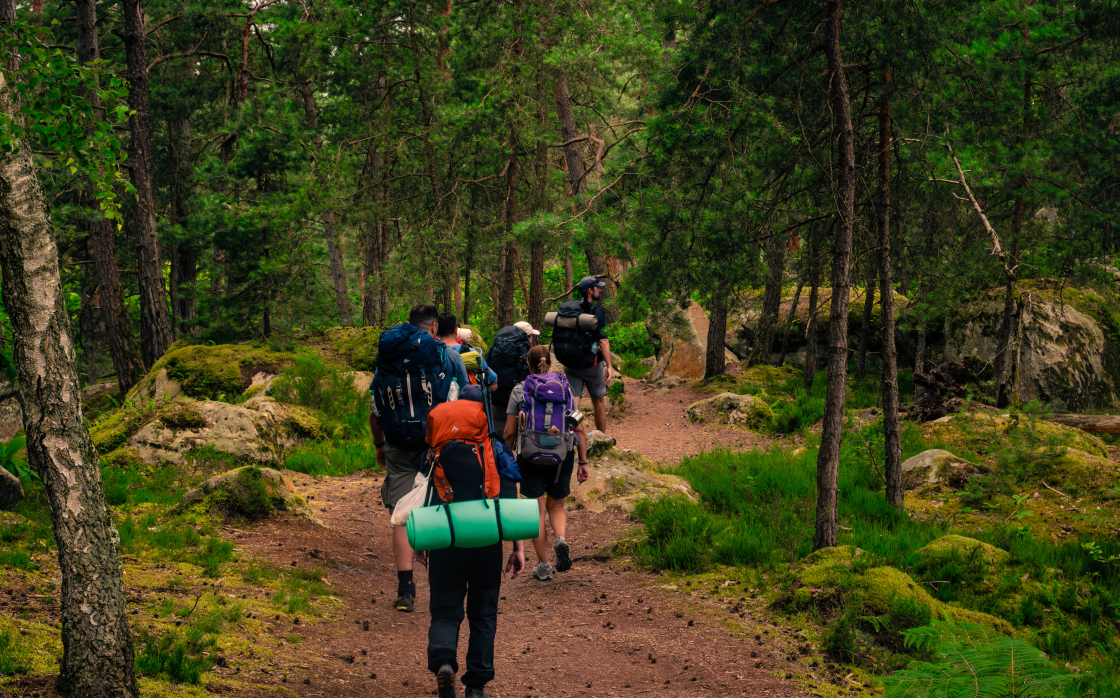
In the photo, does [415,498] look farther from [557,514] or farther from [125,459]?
[125,459]

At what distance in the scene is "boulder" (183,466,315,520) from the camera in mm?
7418

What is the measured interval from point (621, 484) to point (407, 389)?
14.8 ft

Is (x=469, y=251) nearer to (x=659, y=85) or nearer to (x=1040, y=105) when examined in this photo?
(x=659, y=85)

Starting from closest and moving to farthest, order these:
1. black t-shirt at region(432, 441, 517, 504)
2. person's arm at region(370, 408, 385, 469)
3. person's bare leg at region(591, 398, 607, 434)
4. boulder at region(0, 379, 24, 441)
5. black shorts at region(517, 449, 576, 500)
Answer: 1. black t-shirt at region(432, 441, 517, 504)
2. person's arm at region(370, 408, 385, 469)
3. black shorts at region(517, 449, 576, 500)
4. person's bare leg at region(591, 398, 607, 434)
5. boulder at region(0, 379, 24, 441)

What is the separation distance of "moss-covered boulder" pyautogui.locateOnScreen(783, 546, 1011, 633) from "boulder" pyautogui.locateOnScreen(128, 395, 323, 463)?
731 cm

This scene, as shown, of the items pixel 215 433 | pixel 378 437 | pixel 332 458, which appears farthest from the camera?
pixel 332 458

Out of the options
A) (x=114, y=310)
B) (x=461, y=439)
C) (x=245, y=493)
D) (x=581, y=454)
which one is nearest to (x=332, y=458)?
(x=245, y=493)

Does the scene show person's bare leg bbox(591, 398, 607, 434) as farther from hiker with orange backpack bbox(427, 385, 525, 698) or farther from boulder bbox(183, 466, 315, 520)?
hiker with orange backpack bbox(427, 385, 525, 698)

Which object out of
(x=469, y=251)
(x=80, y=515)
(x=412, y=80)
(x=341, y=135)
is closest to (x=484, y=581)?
(x=80, y=515)

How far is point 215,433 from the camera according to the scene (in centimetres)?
928

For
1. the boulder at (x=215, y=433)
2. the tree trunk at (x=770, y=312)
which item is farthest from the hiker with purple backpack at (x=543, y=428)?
the tree trunk at (x=770, y=312)

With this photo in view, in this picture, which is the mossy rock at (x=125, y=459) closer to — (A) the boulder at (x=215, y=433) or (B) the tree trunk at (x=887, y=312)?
(A) the boulder at (x=215, y=433)

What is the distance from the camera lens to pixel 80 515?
3428mm

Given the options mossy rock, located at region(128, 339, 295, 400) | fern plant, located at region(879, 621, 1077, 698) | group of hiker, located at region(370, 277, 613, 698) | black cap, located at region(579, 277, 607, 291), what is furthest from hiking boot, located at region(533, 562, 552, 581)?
mossy rock, located at region(128, 339, 295, 400)
